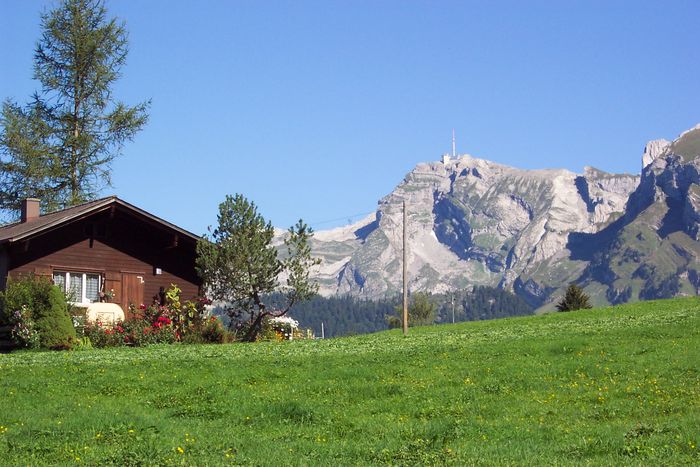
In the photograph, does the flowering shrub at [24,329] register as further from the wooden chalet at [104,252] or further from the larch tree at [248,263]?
the larch tree at [248,263]

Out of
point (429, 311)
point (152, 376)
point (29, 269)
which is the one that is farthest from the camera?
point (429, 311)

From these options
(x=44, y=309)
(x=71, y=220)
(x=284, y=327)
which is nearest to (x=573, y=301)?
(x=284, y=327)

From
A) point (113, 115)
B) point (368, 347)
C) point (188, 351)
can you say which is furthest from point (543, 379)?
point (113, 115)

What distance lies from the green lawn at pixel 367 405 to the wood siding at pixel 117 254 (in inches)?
494

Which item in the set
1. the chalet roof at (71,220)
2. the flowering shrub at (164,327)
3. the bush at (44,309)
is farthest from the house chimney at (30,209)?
the bush at (44,309)

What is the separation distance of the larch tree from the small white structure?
432 cm

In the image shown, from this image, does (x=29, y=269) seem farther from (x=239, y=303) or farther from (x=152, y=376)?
(x=152, y=376)

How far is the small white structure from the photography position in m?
44.0

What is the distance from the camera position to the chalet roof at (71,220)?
Answer: 4344 cm

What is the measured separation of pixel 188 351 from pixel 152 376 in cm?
868

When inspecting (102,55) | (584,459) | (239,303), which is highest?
(102,55)

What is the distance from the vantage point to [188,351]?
34812 mm

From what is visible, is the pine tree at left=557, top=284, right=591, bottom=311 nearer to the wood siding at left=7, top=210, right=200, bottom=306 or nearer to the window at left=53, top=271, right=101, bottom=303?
the wood siding at left=7, top=210, right=200, bottom=306

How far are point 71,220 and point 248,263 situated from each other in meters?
8.52
